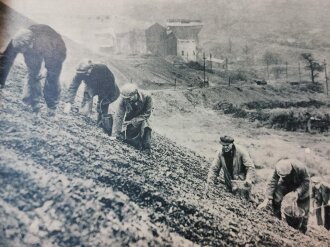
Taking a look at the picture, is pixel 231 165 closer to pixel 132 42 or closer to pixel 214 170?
pixel 214 170

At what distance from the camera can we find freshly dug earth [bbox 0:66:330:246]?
3645mm

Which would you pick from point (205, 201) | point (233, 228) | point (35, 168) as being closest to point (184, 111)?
point (205, 201)

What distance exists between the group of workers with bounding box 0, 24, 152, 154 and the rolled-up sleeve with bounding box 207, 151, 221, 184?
80cm

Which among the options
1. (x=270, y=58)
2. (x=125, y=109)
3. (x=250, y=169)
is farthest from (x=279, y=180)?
(x=125, y=109)

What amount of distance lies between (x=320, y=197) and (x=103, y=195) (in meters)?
2.61

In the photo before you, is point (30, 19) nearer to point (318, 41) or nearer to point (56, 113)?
point (56, 113)

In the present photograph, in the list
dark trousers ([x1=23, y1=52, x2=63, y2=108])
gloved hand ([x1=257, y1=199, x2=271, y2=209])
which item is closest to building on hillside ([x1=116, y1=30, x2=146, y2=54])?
dark trousers ([x1=23, y1=52, x2=63, y2=108])

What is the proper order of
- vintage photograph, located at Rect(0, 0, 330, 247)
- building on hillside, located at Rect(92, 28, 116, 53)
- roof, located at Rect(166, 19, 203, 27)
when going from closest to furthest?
vintage photograph, located at Rect(0, 0, 330, 247), building on hillside, located at Rect(92, 28, 116, 53), roof, located at Rect(166, 19, 203, 27)

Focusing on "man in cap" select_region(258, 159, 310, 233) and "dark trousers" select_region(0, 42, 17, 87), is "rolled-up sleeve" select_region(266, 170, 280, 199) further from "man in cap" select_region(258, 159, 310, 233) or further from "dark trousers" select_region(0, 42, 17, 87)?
"dark trousers" select_region(0, 42, 17, 87)

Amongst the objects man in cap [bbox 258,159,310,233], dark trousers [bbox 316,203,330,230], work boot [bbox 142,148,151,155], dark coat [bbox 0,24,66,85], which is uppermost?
dark coat [bbox 0,24,66,85]

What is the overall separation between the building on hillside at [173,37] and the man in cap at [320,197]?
87.2 inches

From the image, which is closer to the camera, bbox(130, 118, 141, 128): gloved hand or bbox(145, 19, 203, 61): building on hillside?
bbox(130, 118, 141, 128): gloved hand

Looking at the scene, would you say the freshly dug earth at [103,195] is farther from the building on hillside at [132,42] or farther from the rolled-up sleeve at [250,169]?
the building on hillside at [132,42]

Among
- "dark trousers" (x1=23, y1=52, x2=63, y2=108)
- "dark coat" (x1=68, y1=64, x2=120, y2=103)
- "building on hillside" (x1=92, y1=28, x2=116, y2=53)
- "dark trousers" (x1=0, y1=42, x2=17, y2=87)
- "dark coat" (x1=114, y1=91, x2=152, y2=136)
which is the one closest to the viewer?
"dark trousers" (x1=0, y1=42, x2=17, y2=87)
